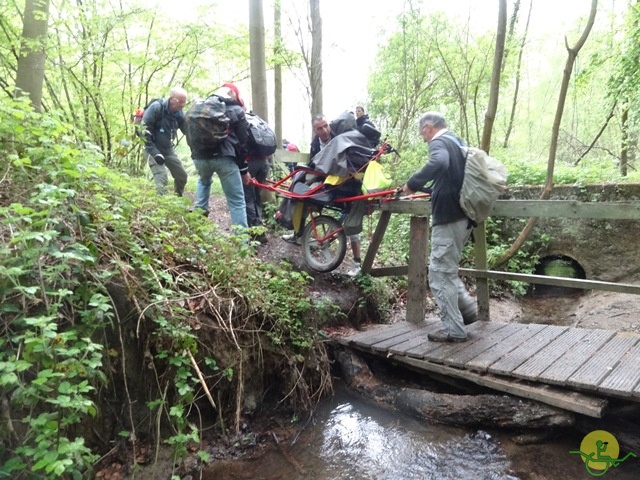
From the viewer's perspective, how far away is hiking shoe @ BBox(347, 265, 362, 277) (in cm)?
573

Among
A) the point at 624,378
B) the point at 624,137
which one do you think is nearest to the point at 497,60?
the point at 624,378

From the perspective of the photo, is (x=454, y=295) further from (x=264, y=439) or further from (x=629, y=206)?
(x=264, y=439)

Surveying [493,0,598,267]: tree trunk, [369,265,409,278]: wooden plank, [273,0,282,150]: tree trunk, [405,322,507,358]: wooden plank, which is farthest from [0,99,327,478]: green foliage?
[273,0,282,150]: tree trunk

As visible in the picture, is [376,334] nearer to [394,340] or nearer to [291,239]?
[394,340]

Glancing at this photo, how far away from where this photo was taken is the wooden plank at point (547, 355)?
3516 millimetres

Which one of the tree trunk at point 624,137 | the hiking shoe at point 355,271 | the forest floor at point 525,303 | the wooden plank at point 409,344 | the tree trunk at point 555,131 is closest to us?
the wooden plank at point 409,344

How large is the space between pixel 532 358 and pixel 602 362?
552 mm

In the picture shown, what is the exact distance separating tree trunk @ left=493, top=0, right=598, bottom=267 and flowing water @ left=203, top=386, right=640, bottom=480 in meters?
4.74

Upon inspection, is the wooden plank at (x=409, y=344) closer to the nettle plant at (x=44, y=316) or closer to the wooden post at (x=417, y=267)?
the wooden post at (x=417, y=267)

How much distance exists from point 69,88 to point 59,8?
1251 mm

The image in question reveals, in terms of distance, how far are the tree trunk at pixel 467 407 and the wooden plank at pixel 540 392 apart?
10cm

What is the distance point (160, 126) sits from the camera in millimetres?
6062

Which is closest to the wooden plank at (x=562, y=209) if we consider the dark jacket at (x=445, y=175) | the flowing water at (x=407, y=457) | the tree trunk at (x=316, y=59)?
the dark jacket at (x=445, y=175)

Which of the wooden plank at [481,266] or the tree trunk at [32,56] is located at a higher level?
the tree trunk at [32,56]
